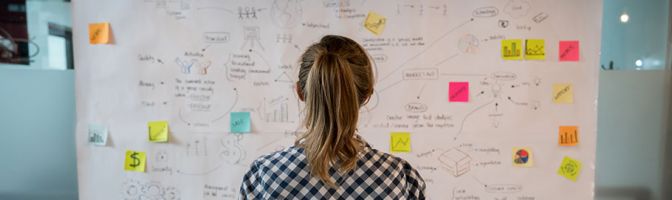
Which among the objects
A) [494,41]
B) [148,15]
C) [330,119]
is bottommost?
[330,119]

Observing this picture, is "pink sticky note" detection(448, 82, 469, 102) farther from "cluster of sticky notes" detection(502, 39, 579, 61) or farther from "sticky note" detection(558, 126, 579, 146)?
"sticky note" detection(558, 126, 579, 146)

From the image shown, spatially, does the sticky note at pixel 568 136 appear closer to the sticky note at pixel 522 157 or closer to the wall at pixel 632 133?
the sticky note at pixel 522 157

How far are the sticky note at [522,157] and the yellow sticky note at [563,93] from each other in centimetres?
23

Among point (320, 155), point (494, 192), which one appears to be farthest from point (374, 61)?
point (320, 155)

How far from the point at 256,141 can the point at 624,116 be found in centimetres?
157

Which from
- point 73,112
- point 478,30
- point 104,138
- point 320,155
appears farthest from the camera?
point 73,112

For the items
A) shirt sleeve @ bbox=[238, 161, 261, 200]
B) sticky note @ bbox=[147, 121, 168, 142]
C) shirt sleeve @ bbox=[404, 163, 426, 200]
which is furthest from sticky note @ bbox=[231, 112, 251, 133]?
shirt sleeve @ bbox=[404, 163, 426, 200]

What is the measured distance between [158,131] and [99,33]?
47 centimetres

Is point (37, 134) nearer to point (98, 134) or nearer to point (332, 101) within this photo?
point (98, 134)

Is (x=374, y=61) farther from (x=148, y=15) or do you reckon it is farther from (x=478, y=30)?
(x=148, y=15)

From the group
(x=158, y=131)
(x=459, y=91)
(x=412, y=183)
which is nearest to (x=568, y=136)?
(x=459, y=91)

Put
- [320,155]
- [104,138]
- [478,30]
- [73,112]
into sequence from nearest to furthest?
[320,155], [478,30], [104,138], [73,112]

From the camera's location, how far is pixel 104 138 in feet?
6.01

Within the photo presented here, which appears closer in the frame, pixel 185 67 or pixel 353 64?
pixel 353 64
